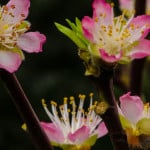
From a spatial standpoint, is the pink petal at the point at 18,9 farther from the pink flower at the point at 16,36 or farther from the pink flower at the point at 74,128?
the pink flower at the point at 74,128

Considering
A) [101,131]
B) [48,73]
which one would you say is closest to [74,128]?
[101,131]

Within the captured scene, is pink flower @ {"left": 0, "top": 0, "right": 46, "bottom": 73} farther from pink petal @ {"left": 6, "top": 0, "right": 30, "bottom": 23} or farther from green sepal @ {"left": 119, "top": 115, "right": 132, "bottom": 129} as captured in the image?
green sepal @ {"left": 119, "top": 115, "right": 132, "bottom": 129}

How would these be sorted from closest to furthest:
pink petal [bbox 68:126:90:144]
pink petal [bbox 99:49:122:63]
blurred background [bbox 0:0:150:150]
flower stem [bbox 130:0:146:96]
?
1. pink petal [bbox 99:49:122:63]
2. pink petal [bbox 68:126:90:144]
3. flower stem [bbox 130:0:146:96]
4. blurred background [bbox 0:0:150:150]

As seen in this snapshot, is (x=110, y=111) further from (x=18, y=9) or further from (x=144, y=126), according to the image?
(x=18, y=9)

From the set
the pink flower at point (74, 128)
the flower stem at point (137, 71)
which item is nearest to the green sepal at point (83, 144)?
the pink flower at point (74, 128)

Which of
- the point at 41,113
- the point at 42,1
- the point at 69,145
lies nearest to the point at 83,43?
the point at 69,145

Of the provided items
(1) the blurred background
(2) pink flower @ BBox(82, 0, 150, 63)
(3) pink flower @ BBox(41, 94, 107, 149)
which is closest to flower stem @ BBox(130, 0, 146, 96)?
(3) pink flower @ BBox(41, 94, 107, 149)

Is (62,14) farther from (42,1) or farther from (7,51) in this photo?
(7,51)
